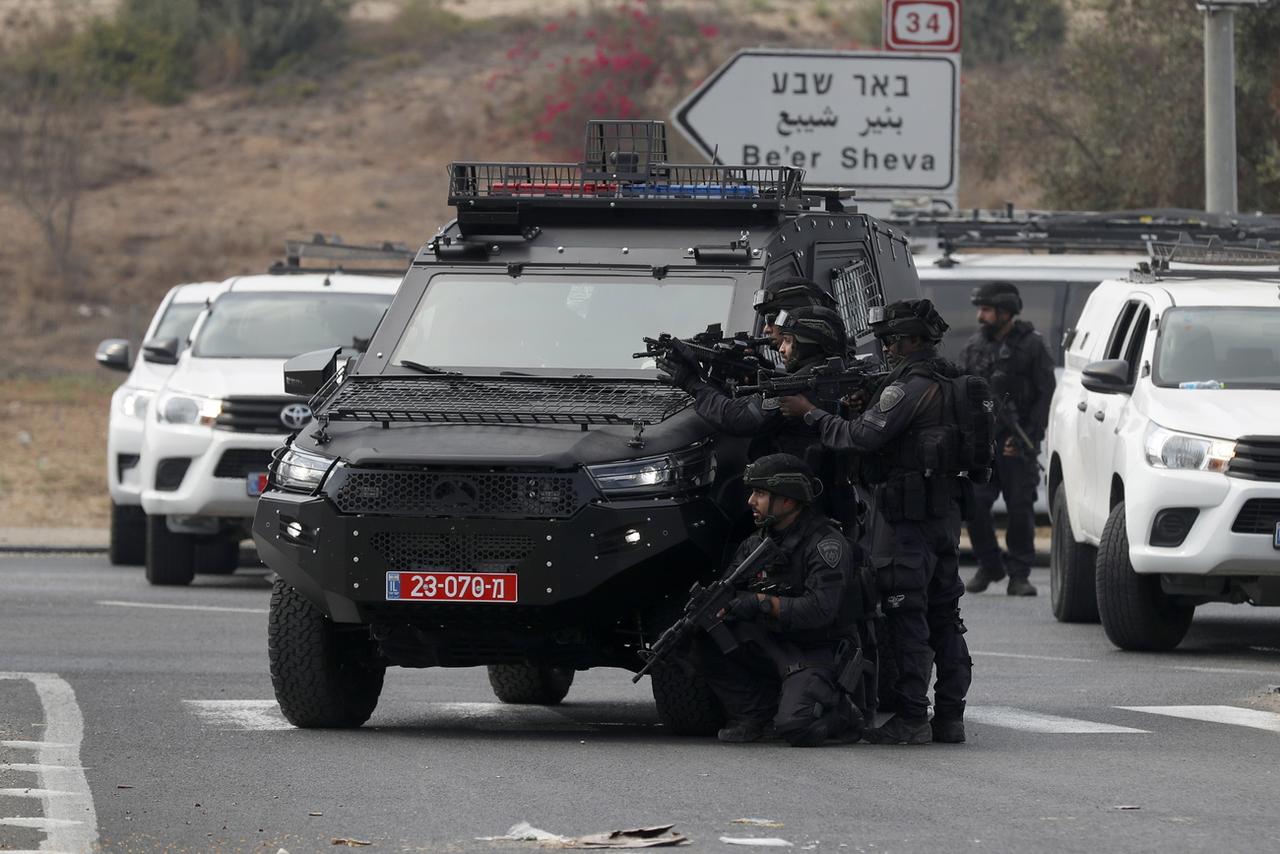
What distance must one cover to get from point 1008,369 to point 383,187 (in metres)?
33.9

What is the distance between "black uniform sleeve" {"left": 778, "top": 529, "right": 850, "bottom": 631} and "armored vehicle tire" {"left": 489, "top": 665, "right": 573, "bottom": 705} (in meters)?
2.14

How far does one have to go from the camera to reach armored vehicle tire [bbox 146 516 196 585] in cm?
1722

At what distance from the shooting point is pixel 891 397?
9.42 meters

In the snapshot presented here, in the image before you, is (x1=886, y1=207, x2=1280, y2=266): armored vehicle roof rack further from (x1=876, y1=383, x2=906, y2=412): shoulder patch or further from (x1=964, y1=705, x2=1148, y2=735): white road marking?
(x1=876, y1=383, x2=906, y2=412): shoulder patch

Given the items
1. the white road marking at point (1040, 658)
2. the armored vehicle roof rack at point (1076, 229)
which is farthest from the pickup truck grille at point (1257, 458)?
the armored vehicle roof rack at point (1076, 229)

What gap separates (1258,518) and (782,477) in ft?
13.0

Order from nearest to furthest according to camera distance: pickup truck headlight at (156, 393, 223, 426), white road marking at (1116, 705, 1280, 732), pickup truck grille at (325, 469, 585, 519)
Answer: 1. pickup truck grille at (325, 469, 585, 519)
2. white road marking at (1116, 705, 1280, 732)
3. pickup truck headlight at (156, 393, 223, 426)

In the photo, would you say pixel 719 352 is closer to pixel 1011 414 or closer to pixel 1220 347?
pixel 1220 347

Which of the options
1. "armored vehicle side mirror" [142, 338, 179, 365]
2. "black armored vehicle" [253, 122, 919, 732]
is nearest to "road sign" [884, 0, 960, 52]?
"armored vehicle side mirror" [142, 338, 179, 365]

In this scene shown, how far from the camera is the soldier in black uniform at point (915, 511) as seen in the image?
9430 mm

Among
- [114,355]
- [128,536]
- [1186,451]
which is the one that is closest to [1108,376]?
[1186,451]

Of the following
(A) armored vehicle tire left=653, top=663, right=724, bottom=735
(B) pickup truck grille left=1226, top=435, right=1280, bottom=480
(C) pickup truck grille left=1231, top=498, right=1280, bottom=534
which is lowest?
(A) armored vehicle tire left=653, top=663, right=724, bottom=735

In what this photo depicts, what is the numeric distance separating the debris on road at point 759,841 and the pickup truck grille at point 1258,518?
5697 millimetres

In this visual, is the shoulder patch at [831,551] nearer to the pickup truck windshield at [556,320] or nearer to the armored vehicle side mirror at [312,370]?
the pickup truck windshield at [556,320]
